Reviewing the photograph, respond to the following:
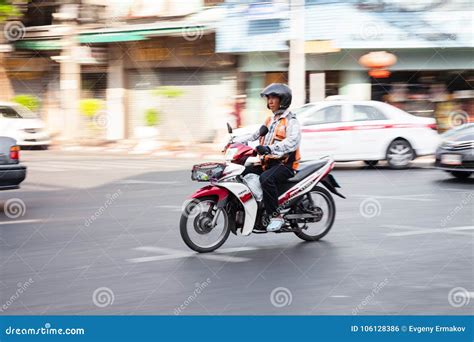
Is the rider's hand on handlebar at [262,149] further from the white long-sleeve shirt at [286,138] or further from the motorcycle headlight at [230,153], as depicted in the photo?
the motorcycle headlight at [230,153]

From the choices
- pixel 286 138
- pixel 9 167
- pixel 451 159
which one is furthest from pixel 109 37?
pixel 286 138

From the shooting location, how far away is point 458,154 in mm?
15766

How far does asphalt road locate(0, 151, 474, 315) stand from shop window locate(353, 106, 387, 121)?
4.80m

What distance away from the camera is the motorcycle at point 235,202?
28.8ft

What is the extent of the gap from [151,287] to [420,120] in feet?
44.4

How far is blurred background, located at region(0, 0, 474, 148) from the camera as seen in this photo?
25.2 m

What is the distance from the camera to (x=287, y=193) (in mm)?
9227

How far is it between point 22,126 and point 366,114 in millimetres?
11813

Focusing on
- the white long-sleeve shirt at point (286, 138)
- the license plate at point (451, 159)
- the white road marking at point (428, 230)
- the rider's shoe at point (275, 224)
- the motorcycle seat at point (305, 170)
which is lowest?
the white road marking at point (428, 230)

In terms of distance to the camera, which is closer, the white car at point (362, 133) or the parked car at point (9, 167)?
the parked car at point (9, 167)

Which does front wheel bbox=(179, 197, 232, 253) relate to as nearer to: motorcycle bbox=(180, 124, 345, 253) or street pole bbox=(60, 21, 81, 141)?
motorcycle bbox=(180, 124, 345, 253)

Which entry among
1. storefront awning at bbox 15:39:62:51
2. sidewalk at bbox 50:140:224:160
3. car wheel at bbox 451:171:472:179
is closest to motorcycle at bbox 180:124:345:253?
car wheel at bbox 451:171:472:179

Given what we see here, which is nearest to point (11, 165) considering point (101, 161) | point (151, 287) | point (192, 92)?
point (151, 287)

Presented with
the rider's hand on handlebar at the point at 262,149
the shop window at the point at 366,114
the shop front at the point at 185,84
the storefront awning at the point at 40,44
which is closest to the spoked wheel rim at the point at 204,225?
the rider's hand on handlebar at the point at 262,149
